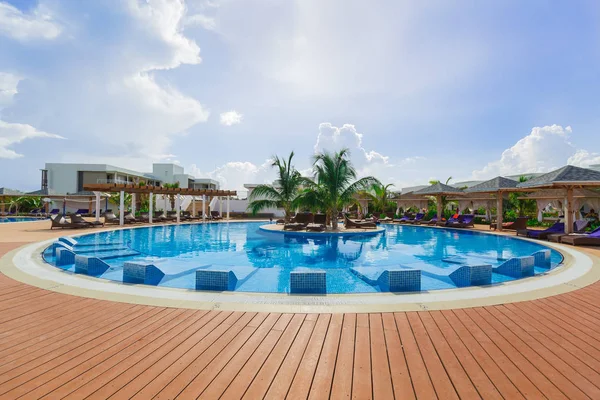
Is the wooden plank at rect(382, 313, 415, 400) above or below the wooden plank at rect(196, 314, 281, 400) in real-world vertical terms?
below

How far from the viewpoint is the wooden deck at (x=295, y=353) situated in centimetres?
206

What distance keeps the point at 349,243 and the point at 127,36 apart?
447 inches

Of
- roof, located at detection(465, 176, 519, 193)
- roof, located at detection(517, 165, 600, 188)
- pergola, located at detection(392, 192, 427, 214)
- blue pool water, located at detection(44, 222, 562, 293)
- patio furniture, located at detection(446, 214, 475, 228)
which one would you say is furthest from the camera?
pergola, located at detection(392, 192, 427, 214)

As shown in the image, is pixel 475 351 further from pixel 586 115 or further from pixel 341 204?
pixel 586 115

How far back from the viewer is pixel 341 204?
1638 cm

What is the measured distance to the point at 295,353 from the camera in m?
2.59

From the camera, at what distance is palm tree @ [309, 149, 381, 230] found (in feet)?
52.2

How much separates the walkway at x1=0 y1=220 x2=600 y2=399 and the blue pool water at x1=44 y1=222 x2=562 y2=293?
2.37m

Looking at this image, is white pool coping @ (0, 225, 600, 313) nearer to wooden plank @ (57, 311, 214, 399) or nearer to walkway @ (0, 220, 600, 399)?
walkway @ (0, 220, 600, 399)

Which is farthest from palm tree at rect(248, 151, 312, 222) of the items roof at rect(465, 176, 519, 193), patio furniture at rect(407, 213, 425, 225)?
roof at rect(465, 176, 519, 193)

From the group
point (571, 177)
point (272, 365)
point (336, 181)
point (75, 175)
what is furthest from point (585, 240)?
point (75, 175)

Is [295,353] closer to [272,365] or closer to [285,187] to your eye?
[272,365]

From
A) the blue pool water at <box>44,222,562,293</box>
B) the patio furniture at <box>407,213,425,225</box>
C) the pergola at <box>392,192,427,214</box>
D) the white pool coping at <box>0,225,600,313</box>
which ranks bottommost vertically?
the blue pool water at <box>44,222,562,293</box>

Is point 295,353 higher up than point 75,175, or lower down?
lower down
